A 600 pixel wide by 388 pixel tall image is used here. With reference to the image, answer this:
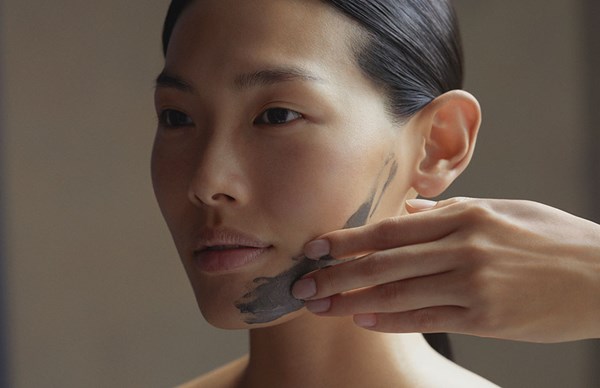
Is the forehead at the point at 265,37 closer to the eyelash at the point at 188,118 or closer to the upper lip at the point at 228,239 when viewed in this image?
the eyelash at the point at 188,118

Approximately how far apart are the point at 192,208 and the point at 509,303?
0.48m

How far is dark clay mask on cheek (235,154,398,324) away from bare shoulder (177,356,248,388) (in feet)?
1.11

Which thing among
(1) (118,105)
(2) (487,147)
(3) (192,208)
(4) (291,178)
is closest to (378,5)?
(4) (291,178)

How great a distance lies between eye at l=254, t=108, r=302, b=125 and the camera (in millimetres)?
1306

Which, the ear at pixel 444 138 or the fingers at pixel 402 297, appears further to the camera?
the ear at pixel 444 138

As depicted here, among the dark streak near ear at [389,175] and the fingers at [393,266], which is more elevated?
the dark streak near ear at [389,175]

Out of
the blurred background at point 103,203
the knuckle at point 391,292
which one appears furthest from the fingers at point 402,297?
the blurred background at point 103,203

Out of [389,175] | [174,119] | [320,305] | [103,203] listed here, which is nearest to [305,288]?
[320,305]

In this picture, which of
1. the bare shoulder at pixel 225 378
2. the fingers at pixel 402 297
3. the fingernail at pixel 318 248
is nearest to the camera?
the fingers at pixel 402 297

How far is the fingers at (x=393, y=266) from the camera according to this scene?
1.17m

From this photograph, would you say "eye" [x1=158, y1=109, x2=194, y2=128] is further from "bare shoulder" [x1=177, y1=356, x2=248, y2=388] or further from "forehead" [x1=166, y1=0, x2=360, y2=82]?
"bare shoulder" [x1=177, y1=356, x2=248, y2=388]

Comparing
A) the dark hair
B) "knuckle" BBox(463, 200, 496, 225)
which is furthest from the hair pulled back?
"knuckle" BBox(463, 200, 496, 225)

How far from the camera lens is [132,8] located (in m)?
2.36

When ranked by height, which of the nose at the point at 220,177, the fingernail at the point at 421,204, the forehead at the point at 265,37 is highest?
the forehead at the point at 265,37
